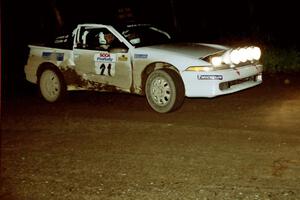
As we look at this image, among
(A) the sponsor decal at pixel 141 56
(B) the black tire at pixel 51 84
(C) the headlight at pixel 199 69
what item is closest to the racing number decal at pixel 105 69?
(A) the sponsor decal at pixel 141 56

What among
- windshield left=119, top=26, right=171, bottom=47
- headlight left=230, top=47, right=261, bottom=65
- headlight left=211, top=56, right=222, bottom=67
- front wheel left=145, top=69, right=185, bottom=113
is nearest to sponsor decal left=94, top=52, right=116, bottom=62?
windshield left=119, top=26, right=171, bottom=47

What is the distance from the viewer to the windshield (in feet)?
31.1

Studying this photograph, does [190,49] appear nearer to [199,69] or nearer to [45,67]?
[199,69]

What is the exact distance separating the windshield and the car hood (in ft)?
1.09

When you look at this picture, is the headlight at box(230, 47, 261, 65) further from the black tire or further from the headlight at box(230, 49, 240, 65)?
the black tire

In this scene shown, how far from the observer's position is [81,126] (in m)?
8.41

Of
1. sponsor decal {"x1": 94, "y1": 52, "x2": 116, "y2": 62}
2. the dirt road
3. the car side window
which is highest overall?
the car side window

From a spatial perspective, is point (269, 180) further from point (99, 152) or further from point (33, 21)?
point (33, 21)

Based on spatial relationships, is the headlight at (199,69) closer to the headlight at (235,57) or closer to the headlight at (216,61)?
the headlight at (216,61)

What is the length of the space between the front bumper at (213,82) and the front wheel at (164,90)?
139mm

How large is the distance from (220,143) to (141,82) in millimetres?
2629

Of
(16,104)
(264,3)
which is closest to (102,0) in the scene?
(264,3)

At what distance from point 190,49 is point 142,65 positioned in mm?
802

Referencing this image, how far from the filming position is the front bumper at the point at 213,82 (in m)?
8.45
